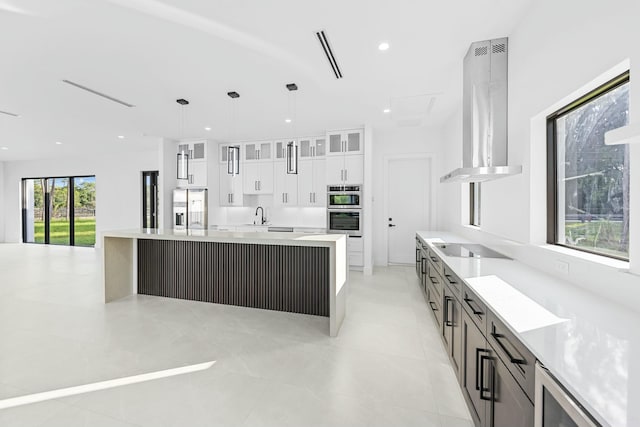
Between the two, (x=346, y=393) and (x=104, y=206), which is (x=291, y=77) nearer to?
(x=346, y=393)

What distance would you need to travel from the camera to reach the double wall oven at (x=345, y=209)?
18.5 feet

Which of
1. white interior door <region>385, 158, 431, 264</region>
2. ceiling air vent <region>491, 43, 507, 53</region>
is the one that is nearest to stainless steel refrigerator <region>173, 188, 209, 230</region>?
white interior door <region>385, 158, 431, 264</region>

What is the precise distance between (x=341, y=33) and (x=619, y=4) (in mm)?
1883

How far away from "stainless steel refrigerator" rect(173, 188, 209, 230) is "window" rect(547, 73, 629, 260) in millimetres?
6263

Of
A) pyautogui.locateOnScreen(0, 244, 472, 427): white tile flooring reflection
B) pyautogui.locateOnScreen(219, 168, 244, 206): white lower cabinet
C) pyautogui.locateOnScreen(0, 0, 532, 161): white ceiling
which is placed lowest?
pyautogui.locateOnScreen(0, 244, 472, 427): white tile flooring reflection

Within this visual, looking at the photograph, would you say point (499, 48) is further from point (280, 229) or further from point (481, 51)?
point (280, 229)

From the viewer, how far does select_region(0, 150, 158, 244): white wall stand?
810 cm

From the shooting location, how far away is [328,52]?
295 centimetres

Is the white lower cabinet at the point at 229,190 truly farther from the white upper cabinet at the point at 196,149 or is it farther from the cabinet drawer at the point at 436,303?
the cabinet drawer at the point at 436,303

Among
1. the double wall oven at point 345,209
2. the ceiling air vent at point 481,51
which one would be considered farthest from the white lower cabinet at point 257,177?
the ceiling air vent at point 481,51

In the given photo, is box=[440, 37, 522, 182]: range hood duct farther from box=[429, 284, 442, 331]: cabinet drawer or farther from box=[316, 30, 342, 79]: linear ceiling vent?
box=[316, 30, 342, 79]: linear ceiling vent

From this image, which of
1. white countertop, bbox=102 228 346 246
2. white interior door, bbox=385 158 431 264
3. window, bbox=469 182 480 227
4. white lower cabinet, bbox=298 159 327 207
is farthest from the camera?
white lower cabinet, bbox=298 159 327 207

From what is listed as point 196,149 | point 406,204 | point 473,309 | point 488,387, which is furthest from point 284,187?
point 488,387

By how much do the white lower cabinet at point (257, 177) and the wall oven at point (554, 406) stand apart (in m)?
6.02
